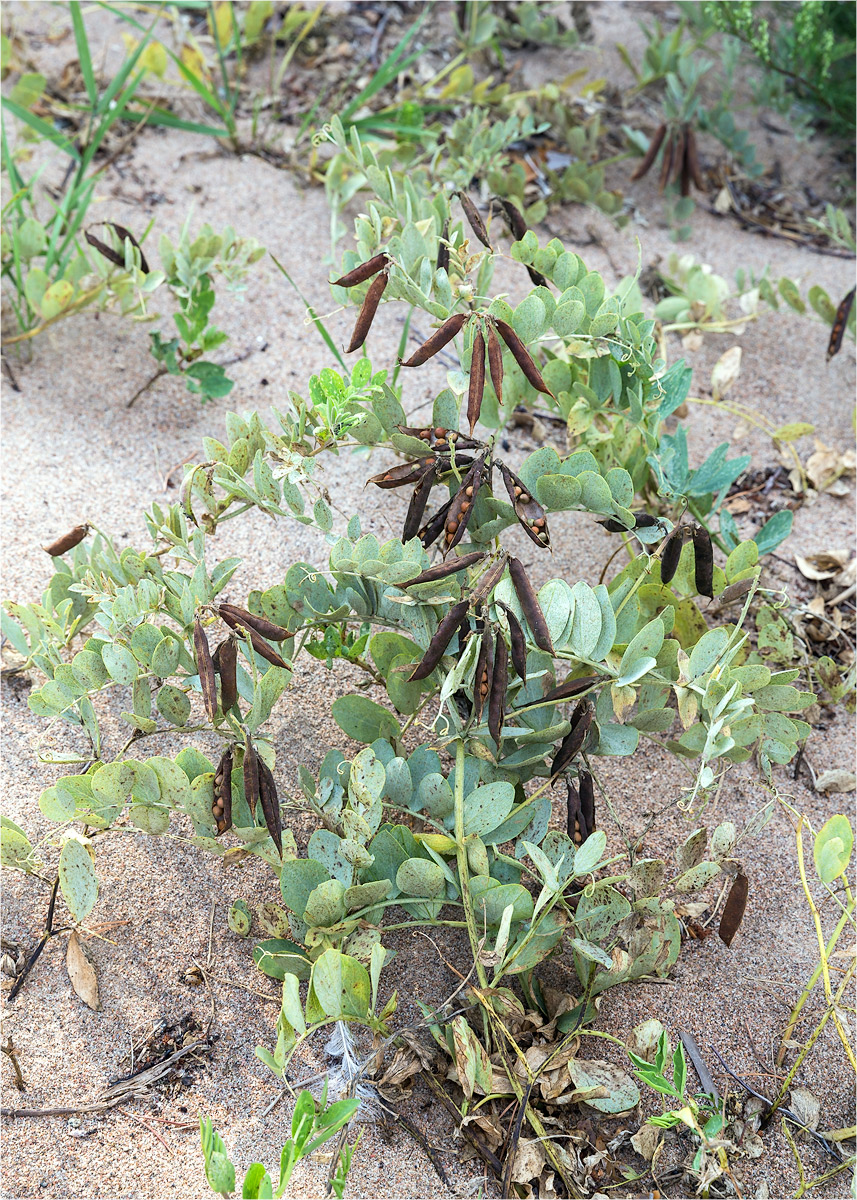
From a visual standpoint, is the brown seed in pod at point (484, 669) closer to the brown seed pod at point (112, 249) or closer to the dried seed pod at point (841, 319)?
the brown seed pod at point (112, 249)

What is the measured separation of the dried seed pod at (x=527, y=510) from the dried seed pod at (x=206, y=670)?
0.37m

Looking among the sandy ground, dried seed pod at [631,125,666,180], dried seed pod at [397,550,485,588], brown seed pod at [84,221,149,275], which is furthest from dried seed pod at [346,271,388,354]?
dried seed pod at [631,125,666,180]

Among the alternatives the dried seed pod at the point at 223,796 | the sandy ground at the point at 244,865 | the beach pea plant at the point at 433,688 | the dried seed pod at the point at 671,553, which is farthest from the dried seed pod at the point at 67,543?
the dried seed pod at the point at 671,553

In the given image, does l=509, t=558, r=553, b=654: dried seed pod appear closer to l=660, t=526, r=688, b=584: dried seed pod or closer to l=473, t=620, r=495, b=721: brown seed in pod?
l=473, t=620, r=495, b=721: brown seed in pod

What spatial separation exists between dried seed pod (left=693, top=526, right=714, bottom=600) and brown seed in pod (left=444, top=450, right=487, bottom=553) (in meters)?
0.30

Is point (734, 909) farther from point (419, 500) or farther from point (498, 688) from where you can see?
point (419, 500)

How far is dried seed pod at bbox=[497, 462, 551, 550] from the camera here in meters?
1.12

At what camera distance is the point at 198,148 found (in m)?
2.43

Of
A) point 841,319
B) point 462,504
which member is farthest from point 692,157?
point 462,504

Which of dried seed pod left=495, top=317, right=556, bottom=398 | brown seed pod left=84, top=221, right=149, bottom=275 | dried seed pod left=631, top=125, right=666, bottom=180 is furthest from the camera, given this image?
dried seed pod left=631, top=125, right=666, bottom=180

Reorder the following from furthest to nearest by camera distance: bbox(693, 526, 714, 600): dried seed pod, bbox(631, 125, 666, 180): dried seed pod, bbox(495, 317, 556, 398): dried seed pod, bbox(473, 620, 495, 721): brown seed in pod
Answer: bbox(631, 125, 666, 180): dried seed pod < bbox(693, 526, 714, 600): dried seed pod < bbox(495, 317, 556, 398): dried seed pod < bbox(473, 620, 495, 721): brown seed in pod

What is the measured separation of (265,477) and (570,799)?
1.67 ft

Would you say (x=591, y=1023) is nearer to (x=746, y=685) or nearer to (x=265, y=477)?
(x=746, y=685)

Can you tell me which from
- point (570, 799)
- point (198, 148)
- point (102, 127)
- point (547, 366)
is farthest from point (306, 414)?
point (198, 148)
